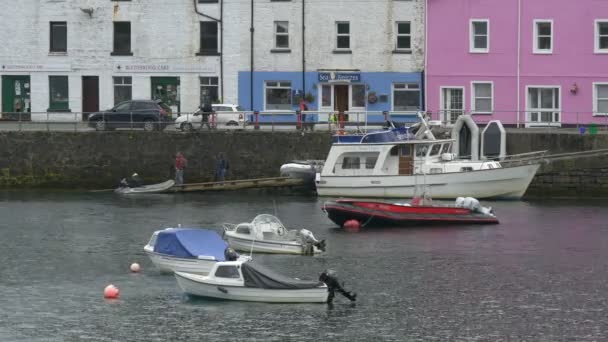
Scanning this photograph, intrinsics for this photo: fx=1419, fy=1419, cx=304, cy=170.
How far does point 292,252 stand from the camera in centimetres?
4322

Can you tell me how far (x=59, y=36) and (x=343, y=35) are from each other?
1386cm

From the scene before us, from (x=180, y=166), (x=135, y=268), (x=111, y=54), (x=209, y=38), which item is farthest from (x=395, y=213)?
(x=111, y=54)

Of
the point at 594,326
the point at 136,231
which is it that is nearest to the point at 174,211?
the point at 136,231

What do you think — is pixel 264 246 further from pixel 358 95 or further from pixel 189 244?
pixel 358 95

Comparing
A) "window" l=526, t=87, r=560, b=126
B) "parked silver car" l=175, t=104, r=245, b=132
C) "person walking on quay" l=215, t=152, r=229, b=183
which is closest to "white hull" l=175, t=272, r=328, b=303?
"person walking on quay" l=215, t=152, r=229, b=183

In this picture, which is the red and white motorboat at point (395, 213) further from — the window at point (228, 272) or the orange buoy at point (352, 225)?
the window at point (228, 272)

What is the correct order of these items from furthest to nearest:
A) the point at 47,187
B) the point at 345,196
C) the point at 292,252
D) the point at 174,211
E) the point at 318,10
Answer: the point at 318,10
the point at 47,187
the point at 345,196
the point at 174,211
the point at 292,252

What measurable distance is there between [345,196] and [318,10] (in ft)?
43.4

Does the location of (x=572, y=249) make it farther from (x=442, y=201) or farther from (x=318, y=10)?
(x=318, y=10)

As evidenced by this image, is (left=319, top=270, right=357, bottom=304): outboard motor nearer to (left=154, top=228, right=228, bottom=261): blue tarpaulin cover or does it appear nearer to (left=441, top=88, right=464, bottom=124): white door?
(left=154, top=228, right=228, bottom=261): blue tarpaulin cover

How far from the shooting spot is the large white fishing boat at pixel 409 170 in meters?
56.6

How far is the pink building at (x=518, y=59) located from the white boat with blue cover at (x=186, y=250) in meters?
27.1

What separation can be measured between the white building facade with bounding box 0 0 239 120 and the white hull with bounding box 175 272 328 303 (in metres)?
32.4

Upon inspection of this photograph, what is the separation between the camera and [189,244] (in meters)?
39.9
